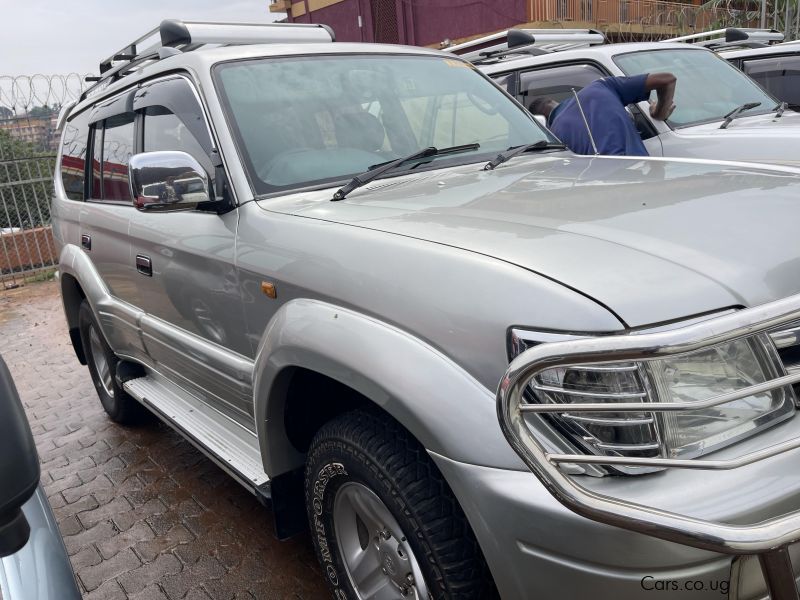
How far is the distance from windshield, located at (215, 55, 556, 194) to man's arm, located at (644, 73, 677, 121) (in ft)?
6.41

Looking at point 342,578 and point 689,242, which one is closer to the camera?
point 689,242

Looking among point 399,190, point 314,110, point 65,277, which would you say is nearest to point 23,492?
point 399,190

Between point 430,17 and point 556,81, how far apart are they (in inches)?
609

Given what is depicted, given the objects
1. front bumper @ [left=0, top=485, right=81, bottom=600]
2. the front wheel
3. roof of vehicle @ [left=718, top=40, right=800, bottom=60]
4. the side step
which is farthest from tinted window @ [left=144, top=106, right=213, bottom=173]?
roof of vehicle @ [left=718, top=40, right=800, bottom=60]

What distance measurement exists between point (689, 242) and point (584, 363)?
23.1 inches

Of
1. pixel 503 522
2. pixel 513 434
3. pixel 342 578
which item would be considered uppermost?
pixel 513 434

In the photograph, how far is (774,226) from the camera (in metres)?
1.81

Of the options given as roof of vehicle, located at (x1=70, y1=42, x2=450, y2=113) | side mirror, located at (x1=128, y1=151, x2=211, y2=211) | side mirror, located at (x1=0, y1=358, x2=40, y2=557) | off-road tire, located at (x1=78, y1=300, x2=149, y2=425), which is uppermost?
roof of vehicle, located at (x1=70, y1=42, x2=450, y2=113)

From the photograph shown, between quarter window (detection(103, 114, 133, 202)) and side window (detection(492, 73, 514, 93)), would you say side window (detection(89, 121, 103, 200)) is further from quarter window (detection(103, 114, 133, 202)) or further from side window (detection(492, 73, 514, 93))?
side window (detection(492, 73, 514, 93))

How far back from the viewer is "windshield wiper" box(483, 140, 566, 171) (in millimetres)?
2814

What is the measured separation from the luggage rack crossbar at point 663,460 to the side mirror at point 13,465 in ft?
2.60

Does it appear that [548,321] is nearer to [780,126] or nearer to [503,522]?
[503,522]

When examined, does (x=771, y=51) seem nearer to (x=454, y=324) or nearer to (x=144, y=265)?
(x=144, y=265)

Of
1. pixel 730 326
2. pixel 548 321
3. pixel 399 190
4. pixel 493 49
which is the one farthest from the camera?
pixel 493 49
